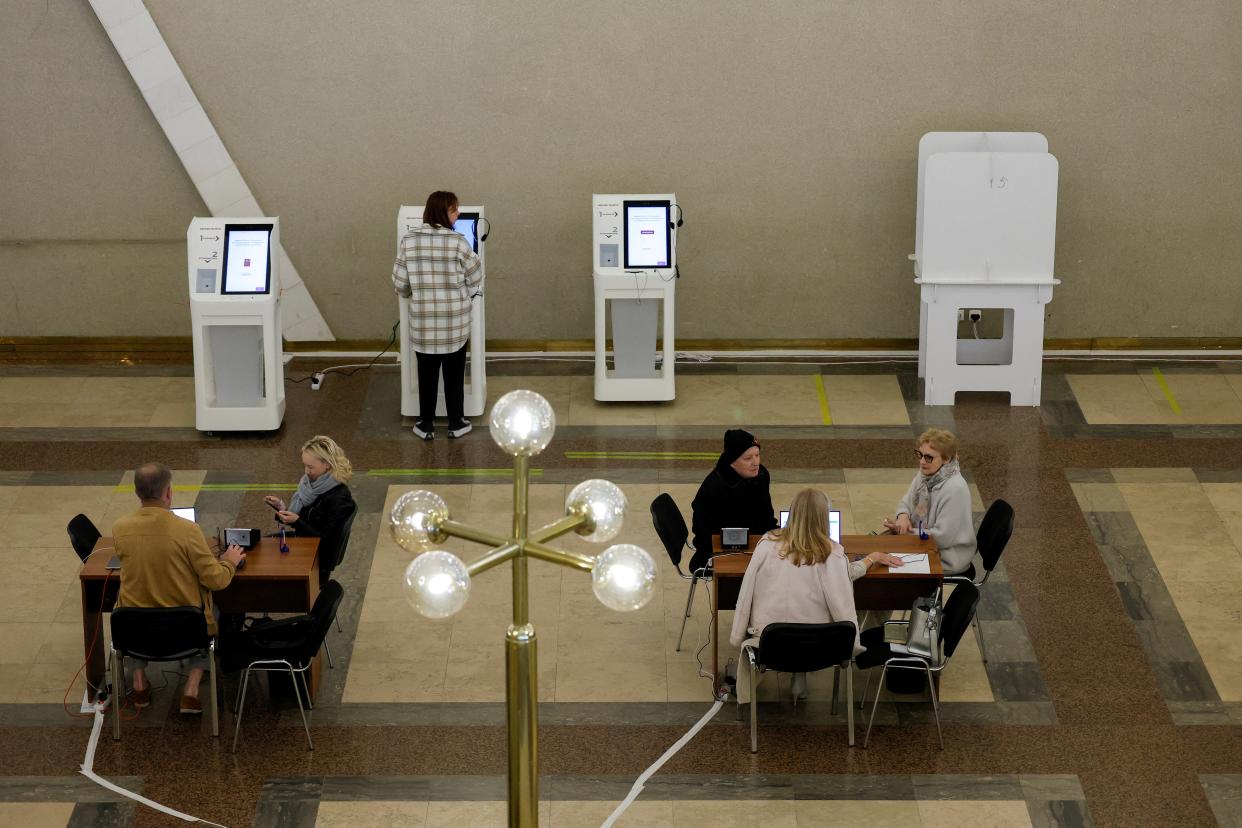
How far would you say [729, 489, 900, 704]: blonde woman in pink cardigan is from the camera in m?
6.32

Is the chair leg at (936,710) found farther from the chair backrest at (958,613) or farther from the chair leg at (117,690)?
the chair leg at (117,690)

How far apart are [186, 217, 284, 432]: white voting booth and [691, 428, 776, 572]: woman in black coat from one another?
3.72m

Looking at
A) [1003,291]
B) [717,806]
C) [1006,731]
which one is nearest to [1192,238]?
[1003,291]

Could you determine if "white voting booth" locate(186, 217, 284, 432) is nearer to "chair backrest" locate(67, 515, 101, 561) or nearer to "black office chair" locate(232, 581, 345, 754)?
"chair backrest" locate(67, 515, 101, 561)

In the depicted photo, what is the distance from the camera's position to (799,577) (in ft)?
21.0

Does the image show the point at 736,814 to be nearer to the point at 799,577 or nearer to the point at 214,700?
the point at 799,577

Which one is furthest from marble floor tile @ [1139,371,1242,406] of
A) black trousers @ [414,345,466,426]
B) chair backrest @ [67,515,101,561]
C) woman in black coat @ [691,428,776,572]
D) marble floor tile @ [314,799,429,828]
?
chair backrest @ [67,515,101,561]

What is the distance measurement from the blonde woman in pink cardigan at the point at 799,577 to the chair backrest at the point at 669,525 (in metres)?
0.85

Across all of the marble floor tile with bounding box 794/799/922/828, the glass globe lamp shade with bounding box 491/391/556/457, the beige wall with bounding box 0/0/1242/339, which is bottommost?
the marble floor tile with bounding box 794/799/922/828

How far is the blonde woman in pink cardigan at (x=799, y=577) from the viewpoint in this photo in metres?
6.32

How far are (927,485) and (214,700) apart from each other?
11.1ft

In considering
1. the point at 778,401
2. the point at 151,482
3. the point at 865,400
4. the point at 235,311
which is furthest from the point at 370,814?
the point at 865,400

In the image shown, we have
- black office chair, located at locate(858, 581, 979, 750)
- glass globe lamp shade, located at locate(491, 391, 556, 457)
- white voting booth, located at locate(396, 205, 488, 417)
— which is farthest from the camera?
white voting booth, located at locate(396, 205, 488, 417)

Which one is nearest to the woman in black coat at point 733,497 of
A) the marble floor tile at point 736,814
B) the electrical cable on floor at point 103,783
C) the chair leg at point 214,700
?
the marble floor tile at point 736,814
